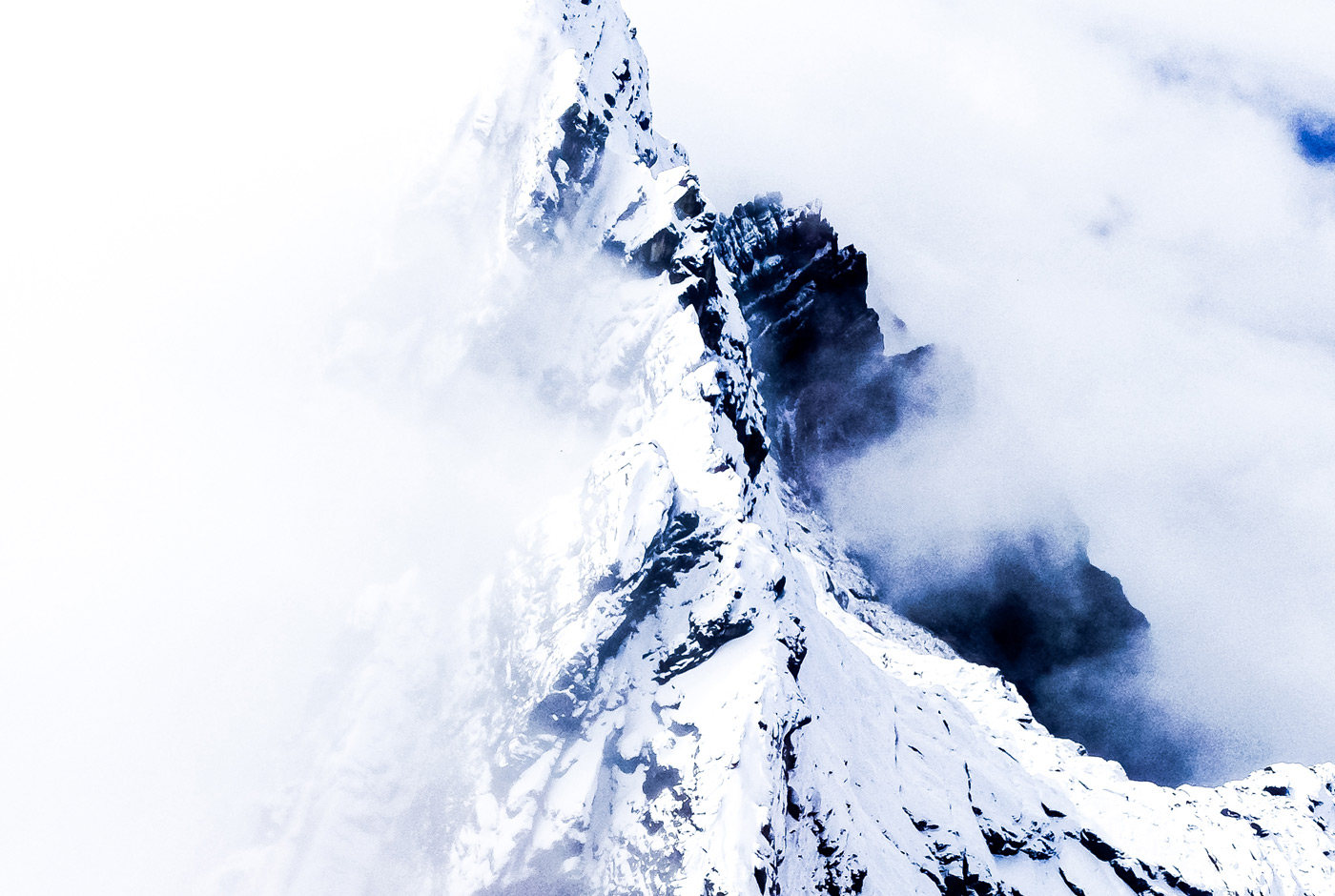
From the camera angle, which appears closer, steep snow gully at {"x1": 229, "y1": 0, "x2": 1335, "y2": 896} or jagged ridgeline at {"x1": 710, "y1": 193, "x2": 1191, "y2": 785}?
steep snow gully at {"x1": 229, "y1": 0, "x2": 1335, "y2": 896}

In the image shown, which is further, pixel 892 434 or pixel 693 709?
pixel 892 434

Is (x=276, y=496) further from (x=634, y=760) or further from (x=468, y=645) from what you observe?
(x=634, y=760)

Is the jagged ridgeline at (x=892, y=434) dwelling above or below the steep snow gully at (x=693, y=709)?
above

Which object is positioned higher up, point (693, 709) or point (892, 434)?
point (892, 434)

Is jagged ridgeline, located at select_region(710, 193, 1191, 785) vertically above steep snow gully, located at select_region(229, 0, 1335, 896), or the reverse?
jagged ridgeline, located at select_region(710, 193, 1191, 785)

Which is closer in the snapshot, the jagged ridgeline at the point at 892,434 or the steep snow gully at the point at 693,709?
the steep snow gully at the point at 693,709
